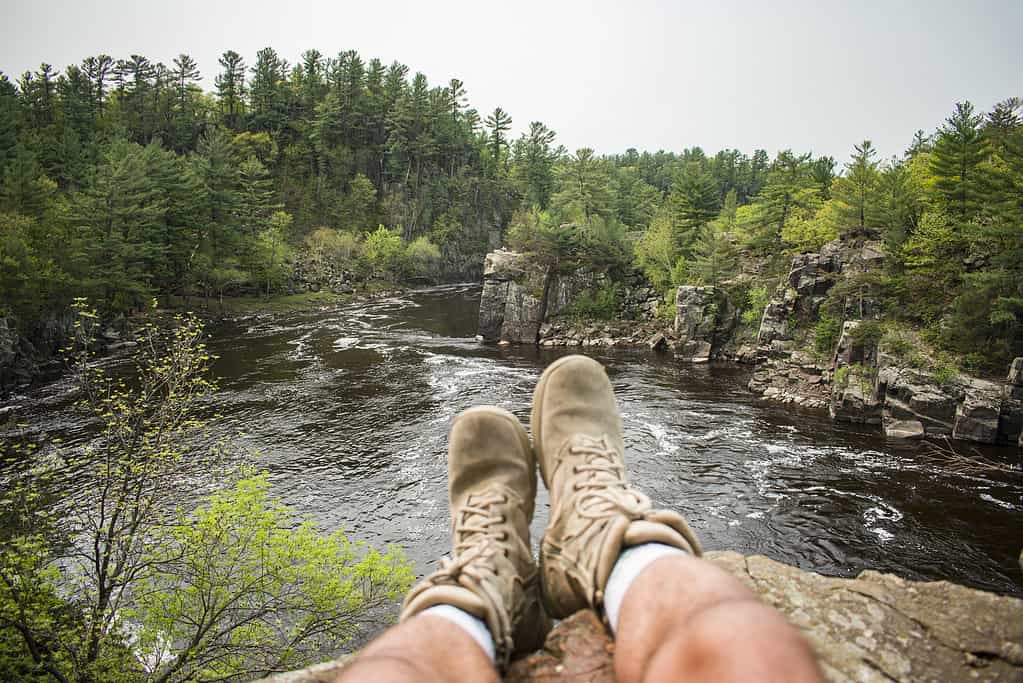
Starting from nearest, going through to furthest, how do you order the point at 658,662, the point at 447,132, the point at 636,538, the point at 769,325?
the point at 658,662
the point at 636,538
the point at 769,325
the point at 447,132

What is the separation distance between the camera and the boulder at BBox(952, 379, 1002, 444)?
12.8 metres

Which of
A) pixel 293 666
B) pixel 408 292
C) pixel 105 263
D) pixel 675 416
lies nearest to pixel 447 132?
pixel 408 292

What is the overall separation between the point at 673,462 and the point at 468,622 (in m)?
11.2

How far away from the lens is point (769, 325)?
22.4 meters

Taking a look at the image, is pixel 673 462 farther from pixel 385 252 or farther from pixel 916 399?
pixel 385 252

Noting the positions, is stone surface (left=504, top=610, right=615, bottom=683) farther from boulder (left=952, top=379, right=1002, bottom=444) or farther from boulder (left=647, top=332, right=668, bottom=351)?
boulder (left=647, top=332, right=668, bottom=351)

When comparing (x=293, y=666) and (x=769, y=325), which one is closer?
(x=293, y=666)

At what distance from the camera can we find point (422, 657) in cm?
129

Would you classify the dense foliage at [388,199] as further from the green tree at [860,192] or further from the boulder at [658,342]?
the boulder at [658,342]

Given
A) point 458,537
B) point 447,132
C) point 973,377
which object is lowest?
point 973,377

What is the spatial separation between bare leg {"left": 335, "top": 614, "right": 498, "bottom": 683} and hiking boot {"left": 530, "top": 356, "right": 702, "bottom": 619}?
22.6 inches

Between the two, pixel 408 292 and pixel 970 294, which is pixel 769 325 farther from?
pixel 408 292

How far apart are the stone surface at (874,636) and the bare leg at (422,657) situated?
1.05 feet

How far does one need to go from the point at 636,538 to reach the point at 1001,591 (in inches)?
351
